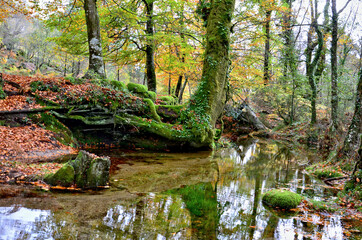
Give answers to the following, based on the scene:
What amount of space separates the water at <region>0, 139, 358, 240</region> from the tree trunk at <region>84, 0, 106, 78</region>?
17.9 feet

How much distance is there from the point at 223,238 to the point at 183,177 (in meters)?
2.97

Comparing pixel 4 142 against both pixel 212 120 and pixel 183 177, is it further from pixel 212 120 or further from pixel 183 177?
pixel 212 120

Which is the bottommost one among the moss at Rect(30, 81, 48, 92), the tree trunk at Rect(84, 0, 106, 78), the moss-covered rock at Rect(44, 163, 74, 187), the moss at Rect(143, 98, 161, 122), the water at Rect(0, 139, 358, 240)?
the water at Rect(0, 139, 358, 240)

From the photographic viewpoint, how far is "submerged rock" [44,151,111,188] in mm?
4305

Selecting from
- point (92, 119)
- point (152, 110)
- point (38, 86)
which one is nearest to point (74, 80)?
point (38, 86)

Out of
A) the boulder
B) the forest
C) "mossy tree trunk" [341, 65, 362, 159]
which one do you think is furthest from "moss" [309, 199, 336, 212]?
the boulder

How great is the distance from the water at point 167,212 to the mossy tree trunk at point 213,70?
Result: 3958 mm

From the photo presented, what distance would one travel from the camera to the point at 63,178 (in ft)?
14.1

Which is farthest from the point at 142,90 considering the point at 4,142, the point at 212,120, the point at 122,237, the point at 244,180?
the point at 122,237

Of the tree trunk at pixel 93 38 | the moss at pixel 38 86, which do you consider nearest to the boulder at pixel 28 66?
the tree trunk at pixel 93 38

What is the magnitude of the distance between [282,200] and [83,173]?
4.05 metres

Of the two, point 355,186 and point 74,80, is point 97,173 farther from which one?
point 74,80

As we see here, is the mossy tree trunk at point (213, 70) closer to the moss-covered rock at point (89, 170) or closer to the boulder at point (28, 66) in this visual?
Answer: the moss-covered rock at point (89, 170)

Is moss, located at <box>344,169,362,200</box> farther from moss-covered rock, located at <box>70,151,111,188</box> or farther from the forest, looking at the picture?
moss-covered rock, located at <box>70,151,111,188</box>
